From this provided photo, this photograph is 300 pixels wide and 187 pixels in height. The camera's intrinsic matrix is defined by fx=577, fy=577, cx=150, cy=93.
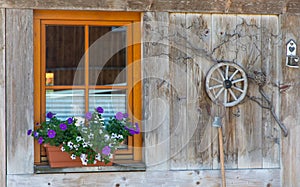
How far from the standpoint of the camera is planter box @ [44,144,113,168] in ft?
14.3

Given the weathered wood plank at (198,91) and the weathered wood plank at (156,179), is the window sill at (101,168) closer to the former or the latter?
the weathered wood plank at (156,179)

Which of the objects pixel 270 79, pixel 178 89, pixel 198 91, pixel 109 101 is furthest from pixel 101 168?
pixel 270 79

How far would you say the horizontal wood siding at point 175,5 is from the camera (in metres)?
4.36

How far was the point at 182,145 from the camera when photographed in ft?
15.1

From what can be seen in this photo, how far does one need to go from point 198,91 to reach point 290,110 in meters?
0.80

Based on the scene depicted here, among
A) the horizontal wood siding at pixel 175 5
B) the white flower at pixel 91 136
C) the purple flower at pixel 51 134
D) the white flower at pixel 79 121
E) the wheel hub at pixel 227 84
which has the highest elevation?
the horizontal wood siding at pixel 175 5

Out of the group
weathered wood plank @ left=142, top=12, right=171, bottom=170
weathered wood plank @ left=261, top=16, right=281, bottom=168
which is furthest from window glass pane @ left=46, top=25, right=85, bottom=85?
weathered wood plank @ left=261, top=16, right=281, bottom=168

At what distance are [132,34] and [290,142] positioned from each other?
1.59 metres

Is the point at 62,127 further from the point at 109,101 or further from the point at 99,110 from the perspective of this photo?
the point at 109,101

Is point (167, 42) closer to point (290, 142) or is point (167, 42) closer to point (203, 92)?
point (203, 92)

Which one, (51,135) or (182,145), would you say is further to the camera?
(182,145)

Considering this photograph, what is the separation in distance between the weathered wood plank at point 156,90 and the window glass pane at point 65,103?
0.52 meters

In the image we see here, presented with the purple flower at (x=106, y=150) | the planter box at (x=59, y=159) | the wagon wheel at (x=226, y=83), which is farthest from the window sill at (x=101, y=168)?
the wagon wheel at (x=226, y=83)

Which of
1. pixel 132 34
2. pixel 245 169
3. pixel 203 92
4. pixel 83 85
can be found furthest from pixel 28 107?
pixel 245 169
